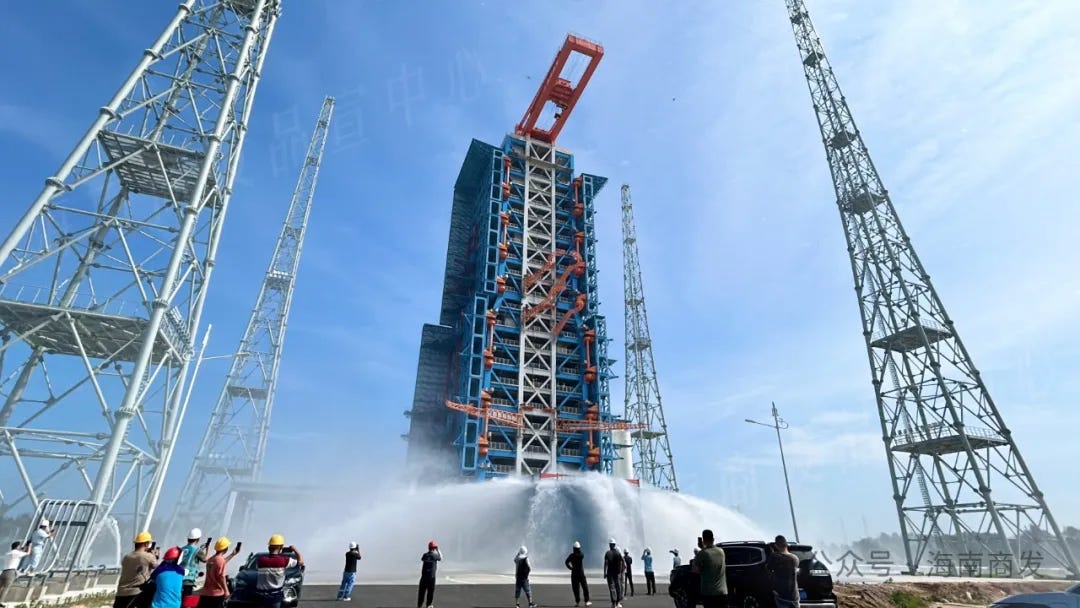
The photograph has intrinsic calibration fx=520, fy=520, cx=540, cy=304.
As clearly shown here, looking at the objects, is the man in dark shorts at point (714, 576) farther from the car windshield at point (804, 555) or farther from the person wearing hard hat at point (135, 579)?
the person wearing hard hat at point (135, 579)

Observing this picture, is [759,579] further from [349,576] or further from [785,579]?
[349,576]

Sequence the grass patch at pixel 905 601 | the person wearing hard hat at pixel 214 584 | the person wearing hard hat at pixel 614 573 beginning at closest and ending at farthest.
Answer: the person wearing hard hat at pixel 214 584, the person wearing hard hat at pixel 614 573, the grass patch at pixel 905 601

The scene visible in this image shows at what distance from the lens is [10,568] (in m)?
12.8

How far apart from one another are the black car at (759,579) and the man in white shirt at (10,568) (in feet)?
53.1

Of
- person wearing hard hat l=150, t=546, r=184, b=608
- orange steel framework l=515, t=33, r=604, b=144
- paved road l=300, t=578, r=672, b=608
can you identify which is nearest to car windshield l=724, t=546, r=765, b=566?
paved road l=300, t=578, r=672, b=608

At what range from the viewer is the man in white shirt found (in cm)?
1245

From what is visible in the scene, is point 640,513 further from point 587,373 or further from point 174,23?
point 174,23

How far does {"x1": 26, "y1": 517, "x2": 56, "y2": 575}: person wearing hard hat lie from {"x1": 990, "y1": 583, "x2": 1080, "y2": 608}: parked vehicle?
22.7 meters

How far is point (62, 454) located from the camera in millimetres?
20453

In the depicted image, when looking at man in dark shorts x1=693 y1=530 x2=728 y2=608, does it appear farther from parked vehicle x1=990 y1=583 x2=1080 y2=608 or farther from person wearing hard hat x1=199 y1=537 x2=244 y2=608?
person wearing hard hat x1=199 y1=537 x2=244 y2=608

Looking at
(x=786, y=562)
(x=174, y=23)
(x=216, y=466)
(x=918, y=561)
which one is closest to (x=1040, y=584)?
(x=918, y=561)

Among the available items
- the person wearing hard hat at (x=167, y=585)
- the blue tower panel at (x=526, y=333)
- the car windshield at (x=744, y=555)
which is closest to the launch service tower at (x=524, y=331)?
the blue tower panel at (x=526, y=333)

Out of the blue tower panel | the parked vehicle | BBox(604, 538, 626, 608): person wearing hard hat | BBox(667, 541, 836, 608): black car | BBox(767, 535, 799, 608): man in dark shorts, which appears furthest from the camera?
the blue tower panel

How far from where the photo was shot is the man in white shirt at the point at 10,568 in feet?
40.8
